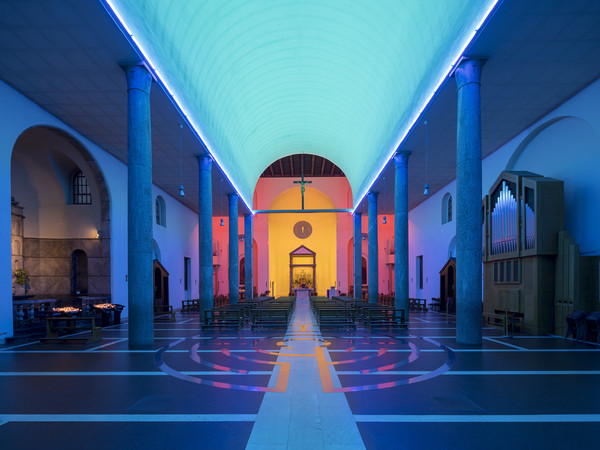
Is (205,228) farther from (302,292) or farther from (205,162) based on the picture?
(302,292)

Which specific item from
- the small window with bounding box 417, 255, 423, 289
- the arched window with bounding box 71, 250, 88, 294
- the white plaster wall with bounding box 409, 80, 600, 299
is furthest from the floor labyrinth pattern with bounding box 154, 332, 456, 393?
the small window with bounding box 417, 255, 423, 289

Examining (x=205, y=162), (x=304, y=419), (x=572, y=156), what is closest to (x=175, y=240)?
(x=205, y=162)

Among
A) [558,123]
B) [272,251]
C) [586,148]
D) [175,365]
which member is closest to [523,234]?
[586,148]

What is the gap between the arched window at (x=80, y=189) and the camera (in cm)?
1772

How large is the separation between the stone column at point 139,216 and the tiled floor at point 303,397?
74 centimetres

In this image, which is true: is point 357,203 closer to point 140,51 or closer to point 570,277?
point 570,277

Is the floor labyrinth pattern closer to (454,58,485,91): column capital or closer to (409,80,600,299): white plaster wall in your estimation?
(409,80,600,299): white plaster wall

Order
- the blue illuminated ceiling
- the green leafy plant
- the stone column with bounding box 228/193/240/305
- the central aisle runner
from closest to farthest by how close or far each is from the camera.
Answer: the central aisle runner, the blue illuminated ceiling, the green leafy plant, the stone column with bounding box 228/193/240/305

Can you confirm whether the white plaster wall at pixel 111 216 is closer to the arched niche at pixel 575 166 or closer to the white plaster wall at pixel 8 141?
the white plaster wall at pixel 8 141

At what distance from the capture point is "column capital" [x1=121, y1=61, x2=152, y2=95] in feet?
32.6

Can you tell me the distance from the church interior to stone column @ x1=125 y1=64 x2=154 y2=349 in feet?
0.16

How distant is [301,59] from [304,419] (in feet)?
45.1

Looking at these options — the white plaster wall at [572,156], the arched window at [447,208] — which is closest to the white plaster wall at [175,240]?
the arched window at [447,208]

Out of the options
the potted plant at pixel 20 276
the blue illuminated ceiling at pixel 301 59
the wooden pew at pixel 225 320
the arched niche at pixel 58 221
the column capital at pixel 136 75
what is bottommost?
the wooden pew at pixel 225 320
